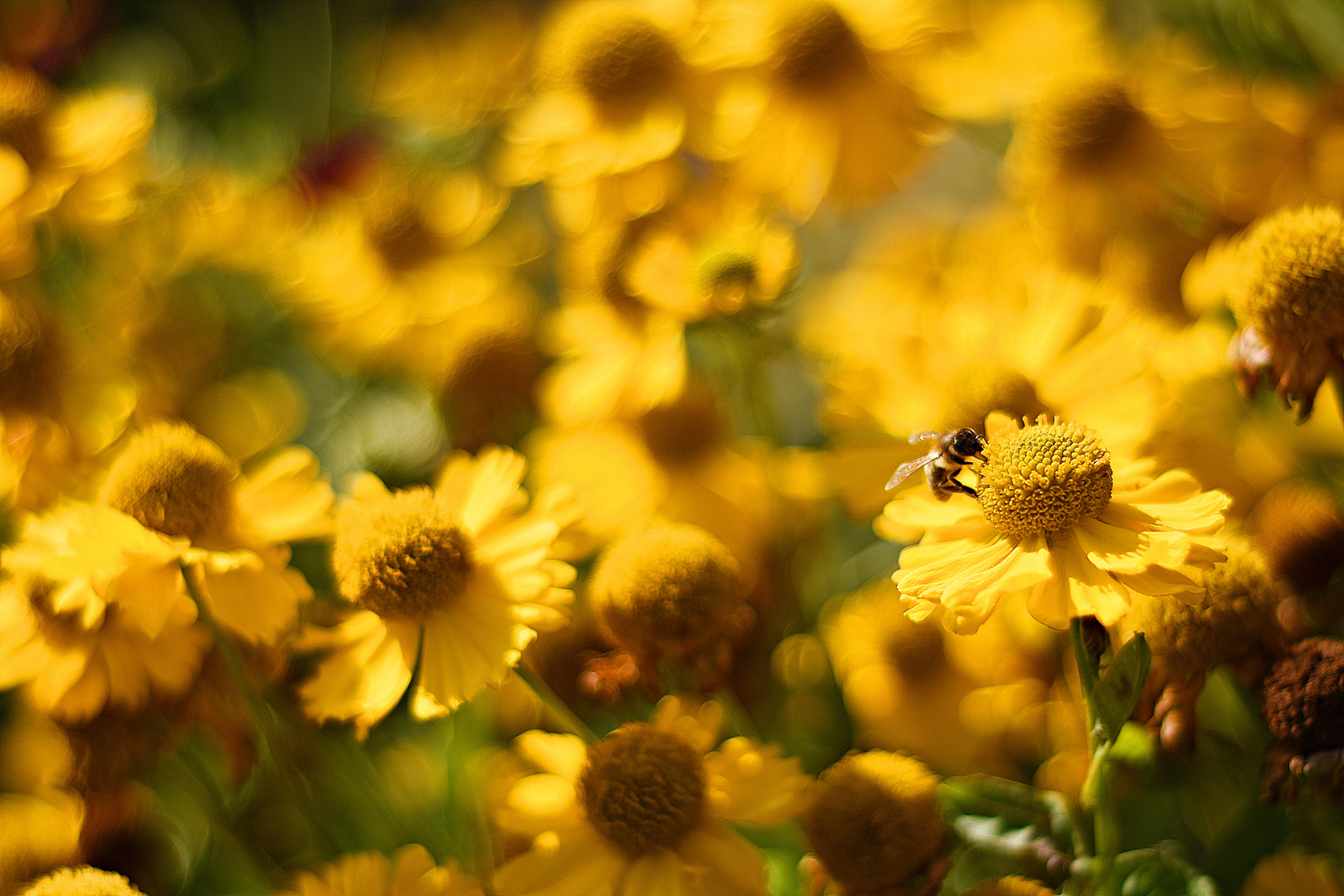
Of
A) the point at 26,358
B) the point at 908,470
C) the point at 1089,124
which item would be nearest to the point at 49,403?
the point at 26,358

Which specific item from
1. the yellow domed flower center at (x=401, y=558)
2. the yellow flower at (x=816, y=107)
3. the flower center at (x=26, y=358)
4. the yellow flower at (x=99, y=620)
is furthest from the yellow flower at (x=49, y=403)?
the yellow flower at (x=816, y=107)

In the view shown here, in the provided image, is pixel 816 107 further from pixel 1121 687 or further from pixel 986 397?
pixel 1121 687

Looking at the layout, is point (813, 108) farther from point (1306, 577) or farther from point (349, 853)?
point (349, 853)

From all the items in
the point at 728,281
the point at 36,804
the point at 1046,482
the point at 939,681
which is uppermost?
the point at 1046,482

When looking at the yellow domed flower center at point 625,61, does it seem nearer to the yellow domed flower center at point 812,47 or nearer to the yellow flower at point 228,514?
the yellow domed flower center at point 812,47

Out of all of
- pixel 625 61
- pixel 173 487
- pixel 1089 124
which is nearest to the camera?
pixel 173 487

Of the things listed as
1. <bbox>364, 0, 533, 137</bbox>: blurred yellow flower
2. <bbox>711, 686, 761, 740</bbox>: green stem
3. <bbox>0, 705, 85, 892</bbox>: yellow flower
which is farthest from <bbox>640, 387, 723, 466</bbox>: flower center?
<bbox>364, 0, 533, 137</bbox>: blurred yellow flower

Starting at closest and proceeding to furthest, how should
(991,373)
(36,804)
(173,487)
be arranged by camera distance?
(173,487) → (991,373) → (36,804)
